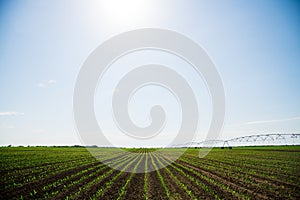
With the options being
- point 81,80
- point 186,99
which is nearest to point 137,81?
point 186,99

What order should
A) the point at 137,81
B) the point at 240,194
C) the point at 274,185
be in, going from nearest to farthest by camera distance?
the point at 240,194, the point at 274,185, the point at 137,81

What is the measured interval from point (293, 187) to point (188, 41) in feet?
62.3

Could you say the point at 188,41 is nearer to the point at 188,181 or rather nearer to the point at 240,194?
the point at 188,181

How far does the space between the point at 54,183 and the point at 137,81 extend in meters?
22.6

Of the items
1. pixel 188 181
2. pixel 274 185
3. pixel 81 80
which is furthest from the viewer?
pixel 81 80

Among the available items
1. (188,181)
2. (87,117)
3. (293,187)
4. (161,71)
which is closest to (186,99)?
(161,71)

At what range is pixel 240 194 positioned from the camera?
1133 cm

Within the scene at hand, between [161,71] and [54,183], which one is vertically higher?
[161,71]

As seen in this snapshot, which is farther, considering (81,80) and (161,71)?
(161,71)

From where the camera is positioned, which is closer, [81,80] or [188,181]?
[188,181]

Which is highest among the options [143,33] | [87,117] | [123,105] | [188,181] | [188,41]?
[143,33]

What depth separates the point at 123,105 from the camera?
3250 centimetres

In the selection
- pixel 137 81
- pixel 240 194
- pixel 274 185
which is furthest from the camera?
pixel 137 81

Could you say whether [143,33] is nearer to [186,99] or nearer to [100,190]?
[186,99]
